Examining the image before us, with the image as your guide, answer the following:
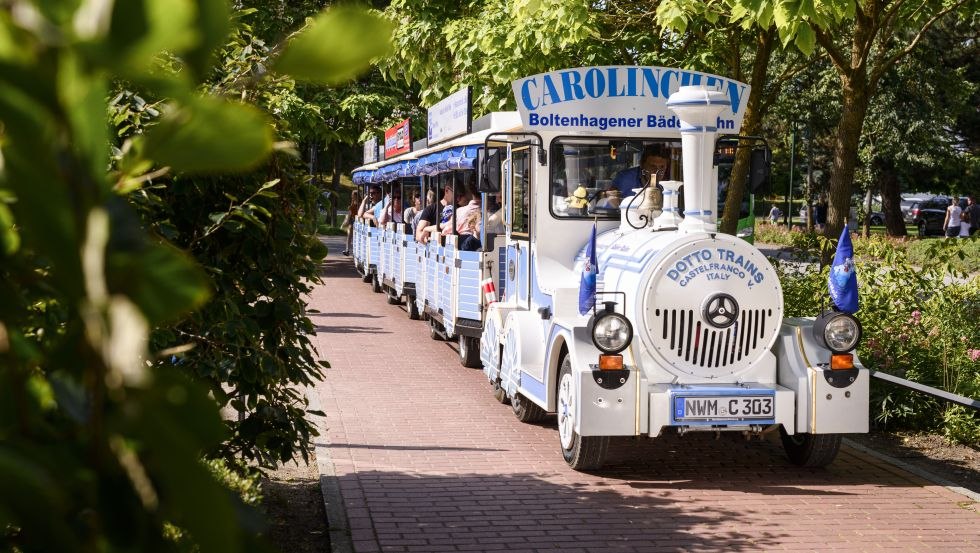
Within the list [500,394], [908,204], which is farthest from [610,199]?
[908,204]

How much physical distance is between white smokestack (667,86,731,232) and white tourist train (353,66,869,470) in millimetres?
12

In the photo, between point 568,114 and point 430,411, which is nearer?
point 568,114

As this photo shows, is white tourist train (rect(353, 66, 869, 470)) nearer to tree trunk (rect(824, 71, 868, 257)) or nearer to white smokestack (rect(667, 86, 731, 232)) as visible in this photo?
white smokestack (rect(667, 86, 731, 232))

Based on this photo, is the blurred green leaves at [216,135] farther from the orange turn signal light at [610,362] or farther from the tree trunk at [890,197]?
the tree trunk at [890,197]

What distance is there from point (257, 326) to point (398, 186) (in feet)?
52.7

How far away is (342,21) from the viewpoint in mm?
730

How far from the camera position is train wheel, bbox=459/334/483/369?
42.3ft

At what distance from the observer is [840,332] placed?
7.90 metres

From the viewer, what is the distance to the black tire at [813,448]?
26.8 feet

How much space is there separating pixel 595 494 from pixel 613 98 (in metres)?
3.43

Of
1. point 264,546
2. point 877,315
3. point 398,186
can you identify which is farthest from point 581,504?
point 398,186

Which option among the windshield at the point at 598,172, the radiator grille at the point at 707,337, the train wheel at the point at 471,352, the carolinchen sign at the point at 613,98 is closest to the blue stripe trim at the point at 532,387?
the radiator grille at the point at 707,337

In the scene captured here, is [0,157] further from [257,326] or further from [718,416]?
[718,416]

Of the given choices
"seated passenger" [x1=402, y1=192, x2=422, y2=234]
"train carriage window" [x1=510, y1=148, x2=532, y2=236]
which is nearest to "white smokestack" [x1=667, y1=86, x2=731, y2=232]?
"train carriage window" [x1=510, y1=148, x2=532, y2=236]
